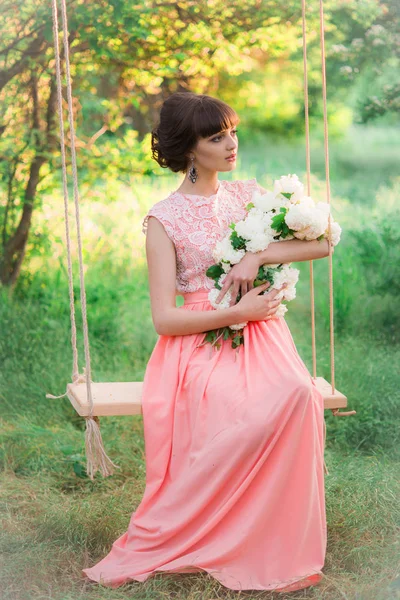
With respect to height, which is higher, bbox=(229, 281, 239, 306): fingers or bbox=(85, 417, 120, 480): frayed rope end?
bbox=(229, 281, 239, 306): fingers

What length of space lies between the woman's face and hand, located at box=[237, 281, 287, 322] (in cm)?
49

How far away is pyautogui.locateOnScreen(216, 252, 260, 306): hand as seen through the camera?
3.05 m

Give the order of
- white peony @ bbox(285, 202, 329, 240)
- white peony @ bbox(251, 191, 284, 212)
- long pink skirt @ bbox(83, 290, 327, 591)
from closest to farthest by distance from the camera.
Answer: long pink skirt @ bbox(83, 290, 327, 591) → white peony @ bbox(285, 202, 329, 240) → white peony @ bbox(251, 191, 284, 212)

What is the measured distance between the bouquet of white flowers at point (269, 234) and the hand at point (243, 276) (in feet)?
0.05

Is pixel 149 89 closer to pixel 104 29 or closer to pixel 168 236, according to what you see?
pixel 104 29

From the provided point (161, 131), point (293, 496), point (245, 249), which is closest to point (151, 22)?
point (161, 131)

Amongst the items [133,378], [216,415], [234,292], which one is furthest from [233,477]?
[133,378]

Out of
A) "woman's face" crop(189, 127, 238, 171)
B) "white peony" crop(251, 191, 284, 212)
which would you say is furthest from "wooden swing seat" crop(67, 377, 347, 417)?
"woman's face" crop(189, 127, 238, 171)

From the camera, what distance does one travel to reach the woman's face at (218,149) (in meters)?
3.15

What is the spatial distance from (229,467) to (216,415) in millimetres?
183

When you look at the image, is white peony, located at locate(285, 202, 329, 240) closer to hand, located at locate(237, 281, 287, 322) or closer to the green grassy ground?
hand, located at locate(237, 281, 287, 322)

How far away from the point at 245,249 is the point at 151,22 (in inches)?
123

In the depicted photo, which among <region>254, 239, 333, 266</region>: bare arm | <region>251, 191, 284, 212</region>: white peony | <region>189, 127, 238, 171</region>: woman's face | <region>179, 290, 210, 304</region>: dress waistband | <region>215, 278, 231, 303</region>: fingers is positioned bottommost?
<region>179, 290, 210, 304</region>: dress waistband

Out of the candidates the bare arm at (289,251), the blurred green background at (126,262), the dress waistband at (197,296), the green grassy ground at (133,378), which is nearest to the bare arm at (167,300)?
the dress waistband at (197,296)
